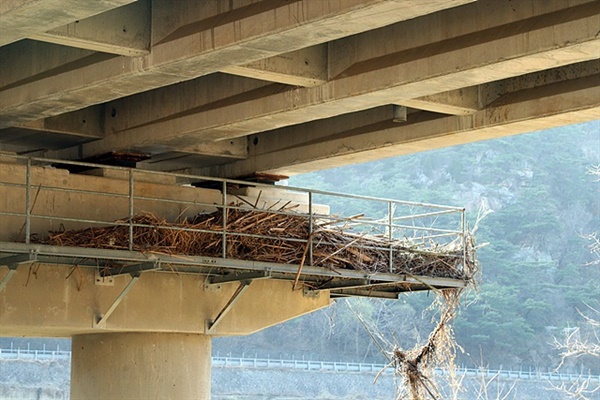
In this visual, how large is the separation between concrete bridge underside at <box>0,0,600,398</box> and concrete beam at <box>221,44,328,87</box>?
2 centimetres

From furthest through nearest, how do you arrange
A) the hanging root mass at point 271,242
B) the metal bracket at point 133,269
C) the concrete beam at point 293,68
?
the hanging root mass at point 271,242
the metal bracket at point 133,269
the concrete beam at point 293,68

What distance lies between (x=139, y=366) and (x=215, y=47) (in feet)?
21.0

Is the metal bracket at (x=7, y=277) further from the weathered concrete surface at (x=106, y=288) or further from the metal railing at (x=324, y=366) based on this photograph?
the metal railing at (x=324, y=366)

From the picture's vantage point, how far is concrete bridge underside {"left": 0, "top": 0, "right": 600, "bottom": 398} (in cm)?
1073

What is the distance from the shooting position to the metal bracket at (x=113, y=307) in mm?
14797

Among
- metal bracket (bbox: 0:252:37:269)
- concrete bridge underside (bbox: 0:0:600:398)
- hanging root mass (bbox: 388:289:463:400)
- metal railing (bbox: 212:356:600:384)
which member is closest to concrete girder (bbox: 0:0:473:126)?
concrete bridge underside (bbox: 0:0:600:398)

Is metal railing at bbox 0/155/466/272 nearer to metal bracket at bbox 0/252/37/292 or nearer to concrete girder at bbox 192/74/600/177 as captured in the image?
metal bracket at bbox 0/252/37/292

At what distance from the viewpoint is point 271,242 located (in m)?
15.9

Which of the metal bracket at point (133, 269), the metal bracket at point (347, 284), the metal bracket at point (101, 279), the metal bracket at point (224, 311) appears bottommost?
the metal bracket at point (224, 311)

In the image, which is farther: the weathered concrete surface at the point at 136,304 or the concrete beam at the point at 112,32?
the weathered concrete surface at the point at 136,304

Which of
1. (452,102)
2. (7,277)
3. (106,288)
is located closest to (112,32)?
(7,277)

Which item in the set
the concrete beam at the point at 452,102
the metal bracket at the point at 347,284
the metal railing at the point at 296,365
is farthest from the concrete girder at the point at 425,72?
the metal railing at the point at 296,365

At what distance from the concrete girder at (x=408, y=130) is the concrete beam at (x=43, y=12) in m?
5.63

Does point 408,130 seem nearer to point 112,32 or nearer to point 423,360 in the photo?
point 112,32
